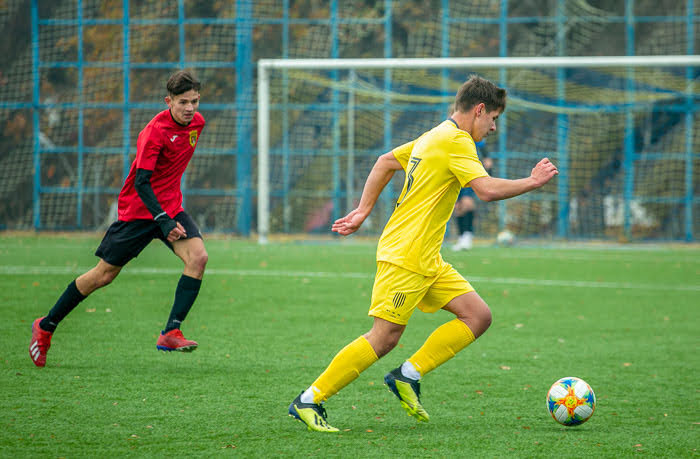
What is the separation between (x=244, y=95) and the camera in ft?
71.3

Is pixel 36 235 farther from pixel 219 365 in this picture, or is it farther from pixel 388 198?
pixel 219 365

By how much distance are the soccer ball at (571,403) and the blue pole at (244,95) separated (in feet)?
56.8

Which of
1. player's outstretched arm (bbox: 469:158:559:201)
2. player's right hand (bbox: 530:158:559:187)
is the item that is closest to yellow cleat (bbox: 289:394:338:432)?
player's outstretched arm (bbox: 469:158:559:201)

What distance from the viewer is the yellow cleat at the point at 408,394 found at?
4.41 m

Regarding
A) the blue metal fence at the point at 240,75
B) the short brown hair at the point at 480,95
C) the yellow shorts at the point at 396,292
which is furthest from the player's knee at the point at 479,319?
the blue metal fence at the point at 240,75

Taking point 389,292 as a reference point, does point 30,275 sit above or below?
below

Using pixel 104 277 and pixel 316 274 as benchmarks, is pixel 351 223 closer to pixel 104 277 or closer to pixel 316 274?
pixel 104 277

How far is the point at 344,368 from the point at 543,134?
57.1 ft

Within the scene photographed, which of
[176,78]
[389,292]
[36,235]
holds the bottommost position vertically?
[36,235]

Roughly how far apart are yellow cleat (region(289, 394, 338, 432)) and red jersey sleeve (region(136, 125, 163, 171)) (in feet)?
7.37

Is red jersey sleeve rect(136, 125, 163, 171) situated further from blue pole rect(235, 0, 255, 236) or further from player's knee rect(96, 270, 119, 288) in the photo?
blue pole rect(235, 0, 255, 236)

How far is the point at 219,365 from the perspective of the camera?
5.89 meters

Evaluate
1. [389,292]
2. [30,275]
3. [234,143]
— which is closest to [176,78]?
[389,292]

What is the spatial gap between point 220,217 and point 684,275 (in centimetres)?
1207
